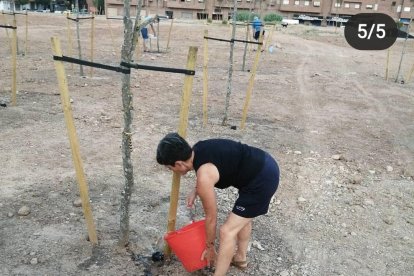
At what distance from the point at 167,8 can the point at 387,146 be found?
2083 inches

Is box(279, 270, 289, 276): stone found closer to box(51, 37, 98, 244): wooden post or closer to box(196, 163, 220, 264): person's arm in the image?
box(196, 163, 220, 264): person's arm

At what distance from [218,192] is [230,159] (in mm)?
1768

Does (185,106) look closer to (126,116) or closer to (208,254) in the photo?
(126,116)

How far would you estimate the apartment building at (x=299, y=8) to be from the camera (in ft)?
179

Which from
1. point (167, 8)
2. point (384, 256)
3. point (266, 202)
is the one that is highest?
point (167, 8)

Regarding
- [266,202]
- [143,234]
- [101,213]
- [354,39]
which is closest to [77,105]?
[101,213]

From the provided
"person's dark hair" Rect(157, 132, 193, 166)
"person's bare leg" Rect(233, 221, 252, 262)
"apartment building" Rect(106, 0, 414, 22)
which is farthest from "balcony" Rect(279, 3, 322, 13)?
"person's dark hair" Rect(157, 132, 193, 166)

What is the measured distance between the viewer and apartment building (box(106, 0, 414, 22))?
54625 mm

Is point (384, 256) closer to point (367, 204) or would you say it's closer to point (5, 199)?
point (367, 204)

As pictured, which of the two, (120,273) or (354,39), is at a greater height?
(354,39)

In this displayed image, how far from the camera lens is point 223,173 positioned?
7.67 ft

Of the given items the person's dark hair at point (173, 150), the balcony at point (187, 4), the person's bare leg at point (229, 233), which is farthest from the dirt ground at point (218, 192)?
the balcony at point (187, 4)

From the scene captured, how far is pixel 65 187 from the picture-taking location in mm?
3895

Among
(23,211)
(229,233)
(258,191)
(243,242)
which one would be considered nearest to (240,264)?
(243,242)
